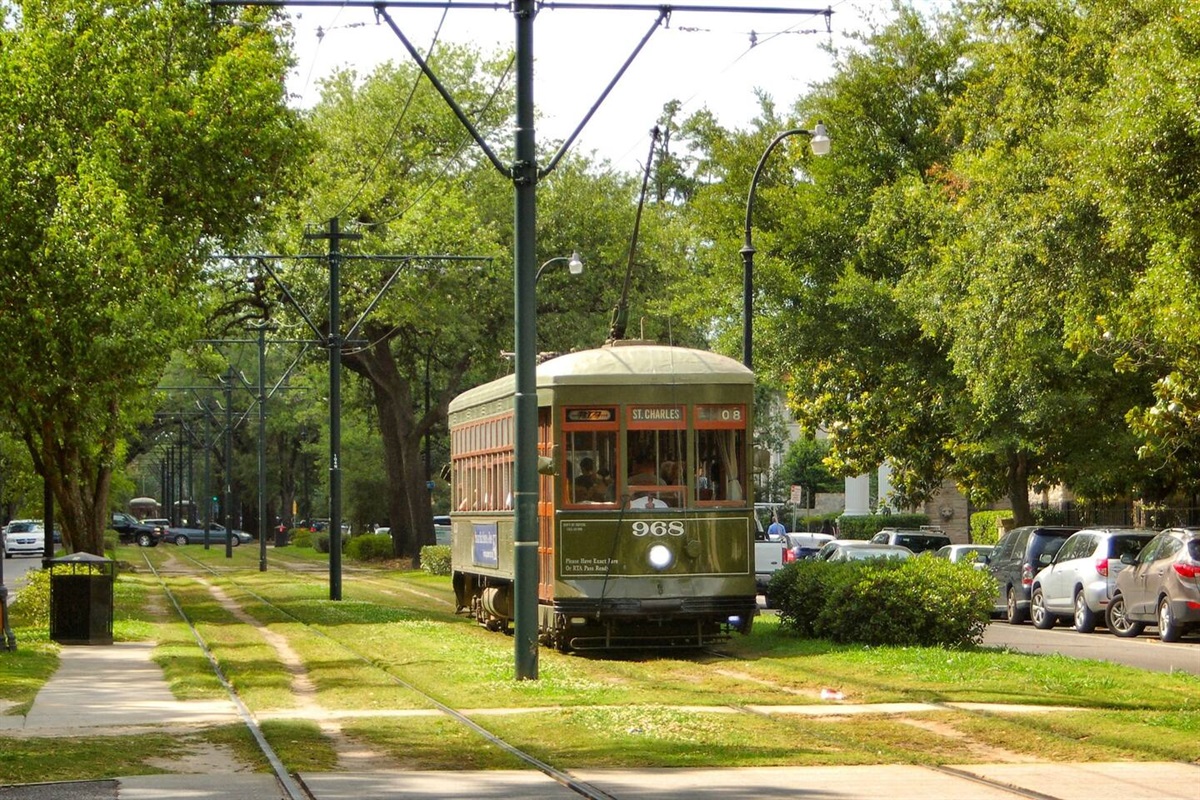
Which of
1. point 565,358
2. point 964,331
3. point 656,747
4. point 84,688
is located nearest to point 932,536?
point 964,331

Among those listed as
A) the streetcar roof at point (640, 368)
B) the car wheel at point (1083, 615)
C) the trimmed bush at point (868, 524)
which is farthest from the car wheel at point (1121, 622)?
the trimmed bush at point (868, 524)

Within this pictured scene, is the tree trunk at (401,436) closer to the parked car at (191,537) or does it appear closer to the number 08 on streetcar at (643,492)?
the number 08 on streetcar at (643,492)

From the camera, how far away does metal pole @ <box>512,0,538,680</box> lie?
17.0 m

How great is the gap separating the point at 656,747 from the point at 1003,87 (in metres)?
23.8

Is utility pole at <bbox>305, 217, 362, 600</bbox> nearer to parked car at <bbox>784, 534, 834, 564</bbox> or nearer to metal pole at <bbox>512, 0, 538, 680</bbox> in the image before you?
parked car at <bbox>784, 534, 834, 564</bbox>

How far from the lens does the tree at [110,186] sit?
2739 centimetres

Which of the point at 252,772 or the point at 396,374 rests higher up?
the point at 396,374

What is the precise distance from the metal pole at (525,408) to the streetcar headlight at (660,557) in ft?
11.3

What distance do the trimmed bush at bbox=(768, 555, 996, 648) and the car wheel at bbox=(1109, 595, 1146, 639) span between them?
252 inches

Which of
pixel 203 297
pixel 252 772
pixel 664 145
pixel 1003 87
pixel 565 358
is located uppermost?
pixel 664 145

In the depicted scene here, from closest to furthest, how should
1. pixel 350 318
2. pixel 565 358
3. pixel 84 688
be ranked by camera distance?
pixel 84 688
pixel 565 358
pixel 350 318

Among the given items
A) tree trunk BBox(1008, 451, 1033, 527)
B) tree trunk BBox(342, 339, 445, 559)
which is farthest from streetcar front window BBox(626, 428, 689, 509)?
tree trunk BBox(342, 339, 445, 559)

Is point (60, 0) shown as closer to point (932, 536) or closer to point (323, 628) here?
point (323, 628)

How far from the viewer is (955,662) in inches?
706
